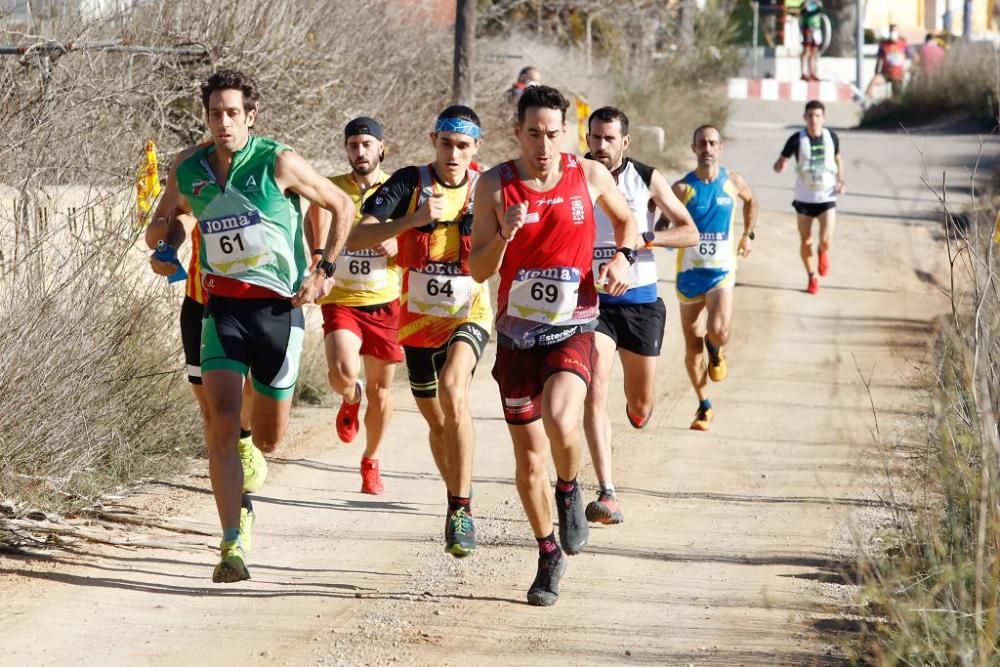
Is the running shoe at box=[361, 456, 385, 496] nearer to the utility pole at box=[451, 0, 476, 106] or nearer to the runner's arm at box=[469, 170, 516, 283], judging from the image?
the runner's arm at box=[469, 170, 516, 283]

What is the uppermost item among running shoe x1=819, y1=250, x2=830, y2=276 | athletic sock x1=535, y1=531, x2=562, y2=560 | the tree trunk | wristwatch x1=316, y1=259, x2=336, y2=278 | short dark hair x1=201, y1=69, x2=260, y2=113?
the tree trunk

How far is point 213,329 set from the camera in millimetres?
6711

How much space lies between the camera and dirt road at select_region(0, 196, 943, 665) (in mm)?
5938

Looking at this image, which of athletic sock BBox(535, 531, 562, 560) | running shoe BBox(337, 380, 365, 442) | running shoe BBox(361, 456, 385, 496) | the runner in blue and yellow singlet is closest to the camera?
athletic sock BBox(535, 531, 562, 560)

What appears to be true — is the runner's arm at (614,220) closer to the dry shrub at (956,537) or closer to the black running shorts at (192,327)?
the dry shrub at (956,537)

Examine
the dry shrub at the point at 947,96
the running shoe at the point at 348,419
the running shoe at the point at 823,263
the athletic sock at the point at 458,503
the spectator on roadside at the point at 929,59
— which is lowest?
the athletic sock at the point at 458,503

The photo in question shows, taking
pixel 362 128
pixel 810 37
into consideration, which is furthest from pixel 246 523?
pixel 810 37

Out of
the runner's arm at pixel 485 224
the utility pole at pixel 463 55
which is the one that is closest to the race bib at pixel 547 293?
the runner's arm at pixel 485 224

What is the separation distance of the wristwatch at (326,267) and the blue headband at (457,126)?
3.29 feet

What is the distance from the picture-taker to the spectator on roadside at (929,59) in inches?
1293

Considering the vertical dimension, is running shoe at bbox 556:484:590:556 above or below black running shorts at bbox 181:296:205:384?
below

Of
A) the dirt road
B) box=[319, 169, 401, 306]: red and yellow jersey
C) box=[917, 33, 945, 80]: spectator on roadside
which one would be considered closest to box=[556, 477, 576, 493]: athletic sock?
the dirt road

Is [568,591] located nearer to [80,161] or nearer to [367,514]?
[367,514]

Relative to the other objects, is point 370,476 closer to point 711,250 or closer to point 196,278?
point 196,278
